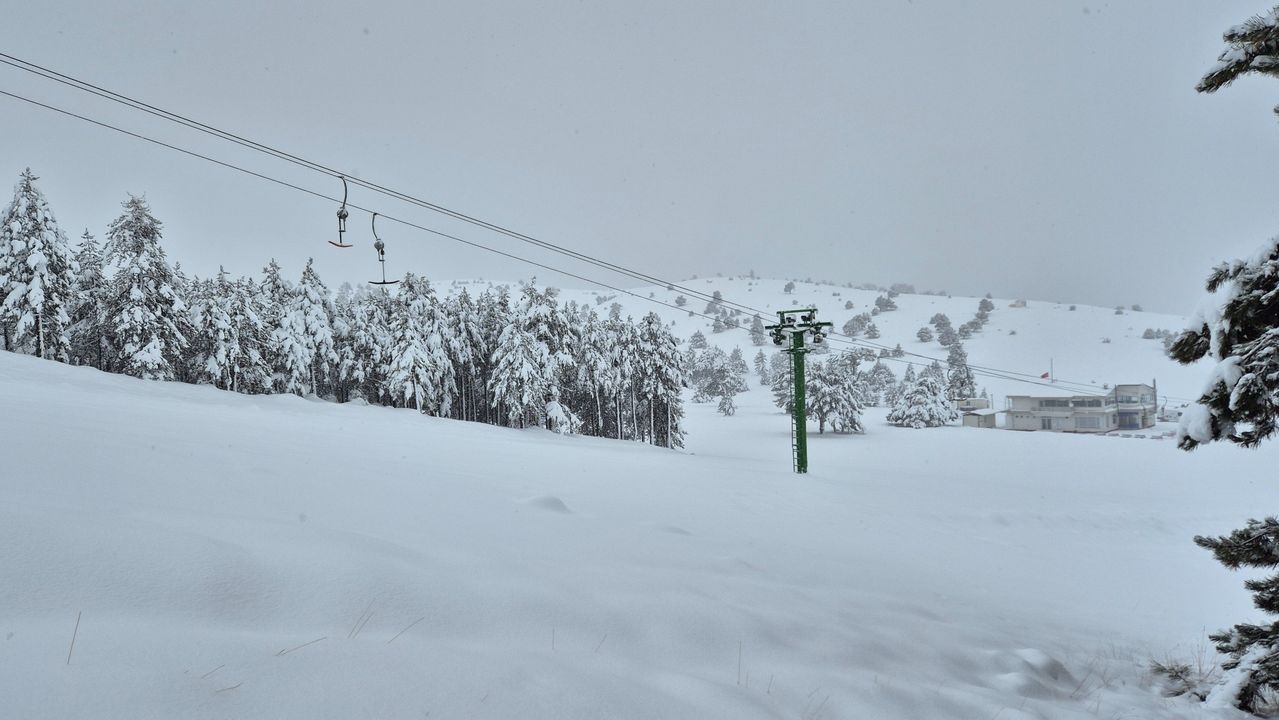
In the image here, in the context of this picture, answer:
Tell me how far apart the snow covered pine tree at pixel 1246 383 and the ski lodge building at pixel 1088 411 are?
7409cm

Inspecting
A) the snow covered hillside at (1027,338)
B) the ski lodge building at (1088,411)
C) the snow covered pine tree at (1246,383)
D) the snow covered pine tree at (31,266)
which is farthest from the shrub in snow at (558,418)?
the ski lodge building at (1088,411)

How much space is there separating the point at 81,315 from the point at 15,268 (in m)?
9.90

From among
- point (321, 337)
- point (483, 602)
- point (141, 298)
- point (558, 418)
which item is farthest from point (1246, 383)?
point (321, 337)

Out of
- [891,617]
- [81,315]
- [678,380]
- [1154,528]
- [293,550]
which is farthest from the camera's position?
[678,380]

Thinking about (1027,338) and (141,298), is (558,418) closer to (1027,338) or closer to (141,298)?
(141,298)

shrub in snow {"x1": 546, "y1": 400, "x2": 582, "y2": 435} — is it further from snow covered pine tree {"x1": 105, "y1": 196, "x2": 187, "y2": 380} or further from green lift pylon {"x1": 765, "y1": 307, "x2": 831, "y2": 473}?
snow covered pine tree {"x1": 105, "y1": 196, "x2": 187, "y2": 380}

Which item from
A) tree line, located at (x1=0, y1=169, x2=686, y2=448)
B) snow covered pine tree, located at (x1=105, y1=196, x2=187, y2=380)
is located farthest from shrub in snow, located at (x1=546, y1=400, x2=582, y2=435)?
snow covered pine tree, located at (x1=105, y1=196, x2=187, y2=380)

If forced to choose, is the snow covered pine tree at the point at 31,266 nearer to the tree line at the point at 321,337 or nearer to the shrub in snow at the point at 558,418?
the tree line at the point at 321,337

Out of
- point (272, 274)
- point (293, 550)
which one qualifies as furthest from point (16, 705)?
point (272, 274)

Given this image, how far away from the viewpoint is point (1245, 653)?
364 cm

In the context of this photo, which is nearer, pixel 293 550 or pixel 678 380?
pixel 293 550

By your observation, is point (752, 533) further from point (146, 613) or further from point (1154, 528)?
point (1154, 528)

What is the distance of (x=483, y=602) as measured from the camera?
355 cm

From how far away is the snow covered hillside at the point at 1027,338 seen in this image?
8638 centimetres
